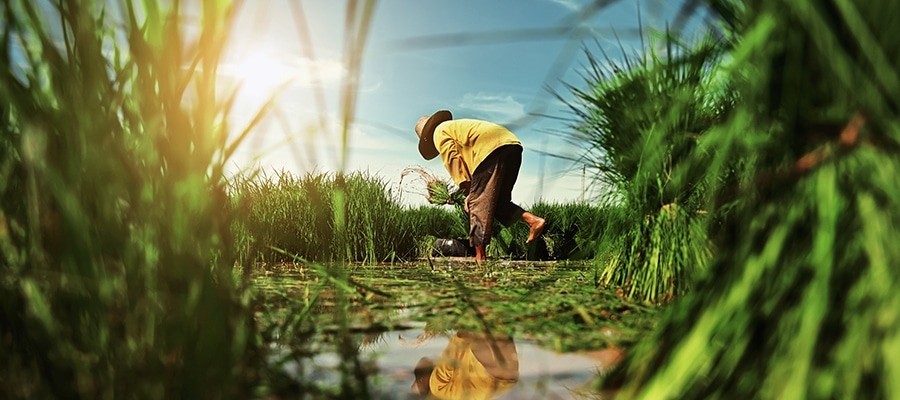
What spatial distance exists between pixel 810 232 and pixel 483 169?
5.64 metres

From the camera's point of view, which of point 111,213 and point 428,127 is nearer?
point 111,213

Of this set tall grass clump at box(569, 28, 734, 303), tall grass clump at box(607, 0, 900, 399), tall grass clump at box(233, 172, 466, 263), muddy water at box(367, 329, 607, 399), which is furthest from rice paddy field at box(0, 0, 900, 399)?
tall grass clump at box(233, 172, 466, 263)

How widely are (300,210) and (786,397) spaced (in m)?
6.15

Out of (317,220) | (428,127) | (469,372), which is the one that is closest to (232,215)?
(469,372)

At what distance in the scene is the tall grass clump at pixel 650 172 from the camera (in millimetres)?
2527

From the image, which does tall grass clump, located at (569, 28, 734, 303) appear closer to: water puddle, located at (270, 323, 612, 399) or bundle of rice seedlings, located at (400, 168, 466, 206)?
water puddle, located at (270, 323, 612, 399)

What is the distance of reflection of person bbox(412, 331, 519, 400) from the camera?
142 cm

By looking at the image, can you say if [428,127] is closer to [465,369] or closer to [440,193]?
[440,193]

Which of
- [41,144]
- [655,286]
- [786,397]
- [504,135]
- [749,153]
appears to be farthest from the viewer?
[504,135]

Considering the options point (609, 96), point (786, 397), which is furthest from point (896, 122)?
point (609, 96)

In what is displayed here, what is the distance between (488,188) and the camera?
6395mm

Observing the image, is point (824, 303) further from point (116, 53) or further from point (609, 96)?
point (609, 96)

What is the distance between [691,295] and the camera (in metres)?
0.88

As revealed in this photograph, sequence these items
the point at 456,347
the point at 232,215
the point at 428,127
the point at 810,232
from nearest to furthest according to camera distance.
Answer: the point at 810,232 → the point at 232,215 → the point at 456,347 → the point at 428,127
